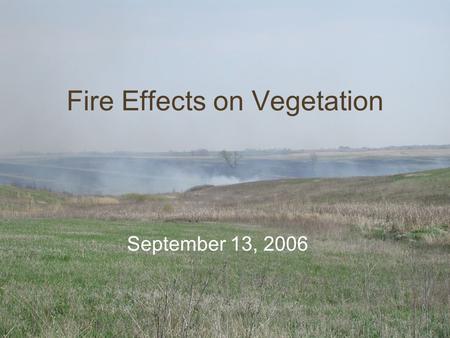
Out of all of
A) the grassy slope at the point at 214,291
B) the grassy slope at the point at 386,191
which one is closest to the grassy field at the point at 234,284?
the grassy slope at the point at 214,291

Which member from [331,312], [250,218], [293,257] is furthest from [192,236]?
[331,312]

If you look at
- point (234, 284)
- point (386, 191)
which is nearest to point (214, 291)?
point (234, 284)

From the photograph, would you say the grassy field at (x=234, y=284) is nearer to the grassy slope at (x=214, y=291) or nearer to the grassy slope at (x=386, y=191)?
A: the grassy slope at (x=214, y=291)

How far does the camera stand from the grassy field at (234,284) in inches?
316

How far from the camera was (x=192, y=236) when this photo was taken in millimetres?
23906

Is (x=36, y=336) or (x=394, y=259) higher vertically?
(x=36, y=336)

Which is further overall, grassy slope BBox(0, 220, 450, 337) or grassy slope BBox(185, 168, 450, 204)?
grassy slope BBox(185, 168, 450, 204)

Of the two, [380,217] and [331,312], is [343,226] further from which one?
[331,312]

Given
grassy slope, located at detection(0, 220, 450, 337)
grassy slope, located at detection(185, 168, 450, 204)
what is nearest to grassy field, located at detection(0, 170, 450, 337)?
grassy slope, located at detection(0, 220, 450, 337)

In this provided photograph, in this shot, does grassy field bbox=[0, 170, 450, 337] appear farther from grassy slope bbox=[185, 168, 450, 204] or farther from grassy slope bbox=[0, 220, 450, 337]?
grassy slope bbox=[185, 168, 450, 204]

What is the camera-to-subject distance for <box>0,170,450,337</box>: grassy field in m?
8.02

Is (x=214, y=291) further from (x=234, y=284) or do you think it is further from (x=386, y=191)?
(x=386, y=191)

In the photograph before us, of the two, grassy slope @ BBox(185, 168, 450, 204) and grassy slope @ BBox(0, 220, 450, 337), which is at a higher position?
grassy slope @ BBox(0, 220, 450, 337)

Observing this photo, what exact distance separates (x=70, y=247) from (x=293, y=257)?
673 centimetres
